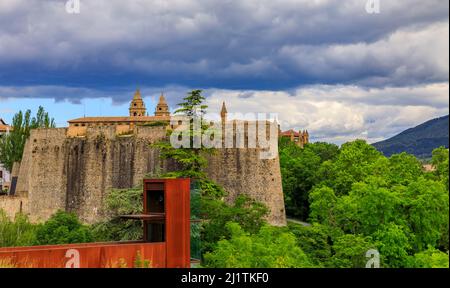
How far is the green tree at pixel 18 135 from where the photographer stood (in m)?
53.8

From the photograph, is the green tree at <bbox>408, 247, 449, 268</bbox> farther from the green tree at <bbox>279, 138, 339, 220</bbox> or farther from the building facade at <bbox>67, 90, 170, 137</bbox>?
the building facade at <bbox>67, 90, 170, 137</bbox>

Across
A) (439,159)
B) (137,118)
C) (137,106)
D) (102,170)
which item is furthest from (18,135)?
(137,106)

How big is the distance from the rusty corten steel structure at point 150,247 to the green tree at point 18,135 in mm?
32602

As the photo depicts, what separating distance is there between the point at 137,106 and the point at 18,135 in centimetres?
6768

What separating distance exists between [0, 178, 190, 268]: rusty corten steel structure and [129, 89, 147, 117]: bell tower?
95106mm

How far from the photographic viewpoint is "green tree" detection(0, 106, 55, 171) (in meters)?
53.8

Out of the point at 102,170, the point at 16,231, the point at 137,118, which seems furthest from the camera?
the point at 137,118

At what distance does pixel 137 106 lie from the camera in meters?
121

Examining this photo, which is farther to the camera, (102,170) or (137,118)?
(137,118)

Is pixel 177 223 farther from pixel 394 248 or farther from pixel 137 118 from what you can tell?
pixel 137 118

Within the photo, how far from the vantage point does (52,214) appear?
133 feet

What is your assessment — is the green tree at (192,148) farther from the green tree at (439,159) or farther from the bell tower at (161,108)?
the bell tower at (161,108)
